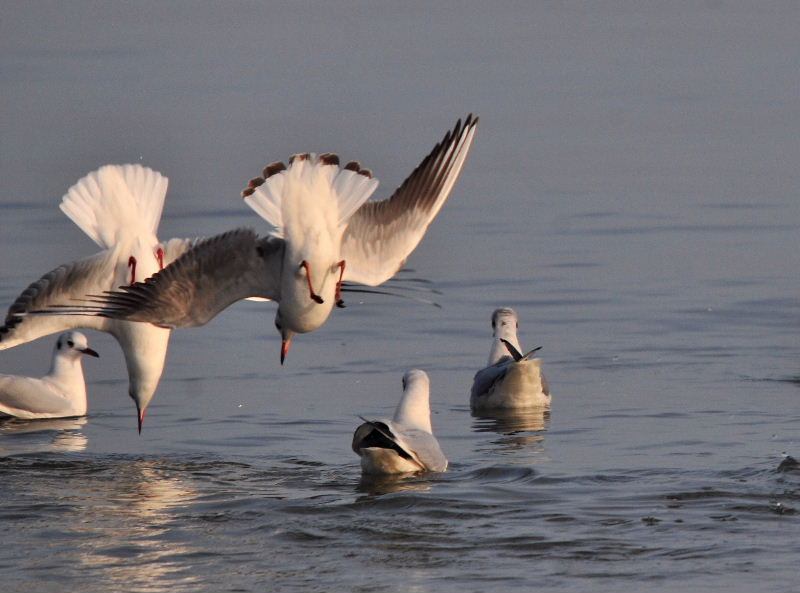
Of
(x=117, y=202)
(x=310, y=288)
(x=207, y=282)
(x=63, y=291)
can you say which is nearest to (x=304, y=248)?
(x=310, y=288)

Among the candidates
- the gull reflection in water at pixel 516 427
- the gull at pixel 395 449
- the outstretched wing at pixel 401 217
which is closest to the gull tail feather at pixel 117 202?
the outstretched wing at pixel 401 217

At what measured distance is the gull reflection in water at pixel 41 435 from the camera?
976 centimetres

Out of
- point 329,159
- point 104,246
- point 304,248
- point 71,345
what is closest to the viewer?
point 329,159

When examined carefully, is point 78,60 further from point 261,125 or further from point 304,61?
point 261,125

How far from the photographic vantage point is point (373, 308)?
13.8 metres

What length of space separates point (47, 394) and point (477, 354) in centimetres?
314

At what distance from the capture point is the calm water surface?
722 cm

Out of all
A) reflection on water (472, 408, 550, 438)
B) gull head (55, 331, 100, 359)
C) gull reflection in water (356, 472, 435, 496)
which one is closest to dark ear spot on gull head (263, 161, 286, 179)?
gull reflection in water (356, 472, 435, 496)

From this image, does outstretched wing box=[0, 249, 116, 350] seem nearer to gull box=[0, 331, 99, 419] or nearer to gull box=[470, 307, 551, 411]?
gull box=[0, 331, 99, 419]

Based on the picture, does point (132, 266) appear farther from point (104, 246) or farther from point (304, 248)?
point (304, 248)

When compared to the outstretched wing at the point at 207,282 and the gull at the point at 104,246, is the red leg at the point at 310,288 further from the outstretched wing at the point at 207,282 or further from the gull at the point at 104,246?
the gull at the point at 104,246

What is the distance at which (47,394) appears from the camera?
1084 centimetres

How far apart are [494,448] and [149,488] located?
82.7 inches

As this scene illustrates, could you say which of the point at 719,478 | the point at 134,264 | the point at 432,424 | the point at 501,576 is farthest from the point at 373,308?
the point at 501,576
